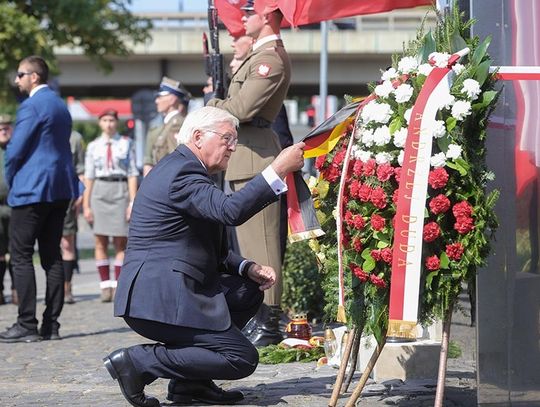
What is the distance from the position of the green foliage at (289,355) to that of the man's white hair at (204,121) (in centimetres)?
202

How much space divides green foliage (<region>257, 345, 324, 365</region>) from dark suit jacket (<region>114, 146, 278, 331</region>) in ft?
5.43

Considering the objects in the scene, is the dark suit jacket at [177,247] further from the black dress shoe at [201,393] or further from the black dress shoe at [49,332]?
the black dress shoe at [49,332]

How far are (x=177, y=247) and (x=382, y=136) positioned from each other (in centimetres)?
124

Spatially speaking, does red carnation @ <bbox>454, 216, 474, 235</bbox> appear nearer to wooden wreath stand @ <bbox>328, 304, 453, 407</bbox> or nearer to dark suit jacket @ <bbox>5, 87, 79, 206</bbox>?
wooden wreath stand @ <bbox>328, 304, 453, 407</bbox>

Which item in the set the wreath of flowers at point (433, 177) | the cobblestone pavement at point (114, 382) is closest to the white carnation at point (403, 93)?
the wreath of flowers at point (433, 177)

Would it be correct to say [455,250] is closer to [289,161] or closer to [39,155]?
[289,161]

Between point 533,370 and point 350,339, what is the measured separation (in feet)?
2.79

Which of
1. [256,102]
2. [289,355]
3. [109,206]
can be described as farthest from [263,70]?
[109,206]

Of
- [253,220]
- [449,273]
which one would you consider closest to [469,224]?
[449,273]

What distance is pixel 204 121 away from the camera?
6172 mm

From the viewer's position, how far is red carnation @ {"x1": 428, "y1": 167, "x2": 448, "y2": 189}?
526 centimetres

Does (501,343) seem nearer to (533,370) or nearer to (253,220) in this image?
(533,370)

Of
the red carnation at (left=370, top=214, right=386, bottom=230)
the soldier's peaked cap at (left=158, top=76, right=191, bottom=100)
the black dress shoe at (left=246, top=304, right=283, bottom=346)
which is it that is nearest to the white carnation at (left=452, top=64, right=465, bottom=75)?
the red carnation at (left=370, top=214, right=386, bottom=230)

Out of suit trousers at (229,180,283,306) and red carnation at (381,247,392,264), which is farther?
suit trousers at (229,180,283,306)
